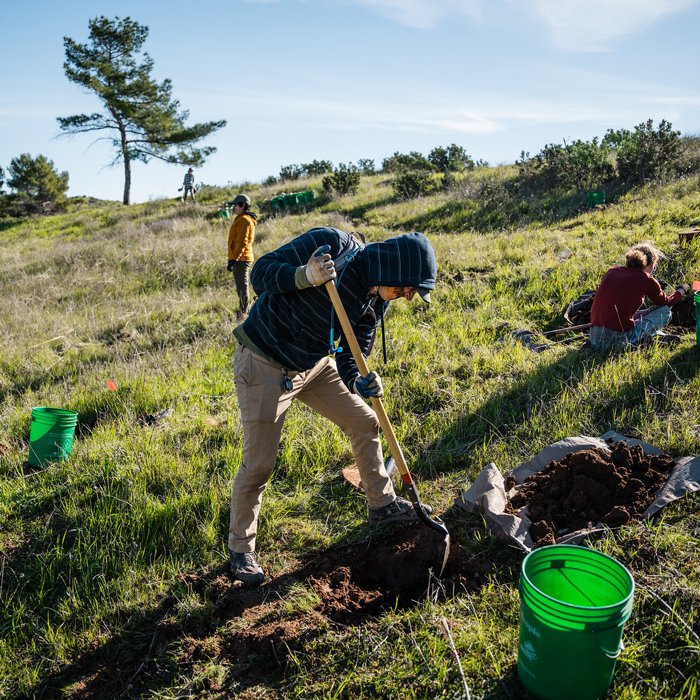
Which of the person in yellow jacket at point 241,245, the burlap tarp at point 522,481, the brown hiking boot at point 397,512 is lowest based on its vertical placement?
the brown hiking boot at point 397,512

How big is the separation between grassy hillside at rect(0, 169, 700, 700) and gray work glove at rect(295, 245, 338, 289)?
1.69 metres

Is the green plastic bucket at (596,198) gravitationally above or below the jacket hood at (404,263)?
above

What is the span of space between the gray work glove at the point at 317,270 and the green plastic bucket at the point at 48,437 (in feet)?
9.99

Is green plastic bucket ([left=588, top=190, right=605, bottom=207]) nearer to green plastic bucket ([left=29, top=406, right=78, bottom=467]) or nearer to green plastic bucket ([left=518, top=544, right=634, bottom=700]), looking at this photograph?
green plastic bucket ([left=29, top=406, right=78, bottom=467])

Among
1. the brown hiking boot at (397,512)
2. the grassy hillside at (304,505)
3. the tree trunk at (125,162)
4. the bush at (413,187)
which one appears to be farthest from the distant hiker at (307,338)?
the tree trunk at (125,162)

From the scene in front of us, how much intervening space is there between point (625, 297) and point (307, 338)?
3.73m

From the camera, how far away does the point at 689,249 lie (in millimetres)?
7500

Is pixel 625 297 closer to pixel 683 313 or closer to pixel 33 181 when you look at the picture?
pixel 683 313

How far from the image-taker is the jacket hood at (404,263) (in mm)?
2895

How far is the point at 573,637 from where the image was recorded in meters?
2.20

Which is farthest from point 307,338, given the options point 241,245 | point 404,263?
point 241,245

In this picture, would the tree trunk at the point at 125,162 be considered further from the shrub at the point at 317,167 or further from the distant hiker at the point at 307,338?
the distant hiker at the point at 307,338

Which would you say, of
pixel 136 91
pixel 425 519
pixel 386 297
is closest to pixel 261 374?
pixel 386 297

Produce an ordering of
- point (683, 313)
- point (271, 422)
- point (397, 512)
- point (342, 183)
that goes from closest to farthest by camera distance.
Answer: point (271, 422)
point (397, 512)
point (683, 313)
point (342, 183)
